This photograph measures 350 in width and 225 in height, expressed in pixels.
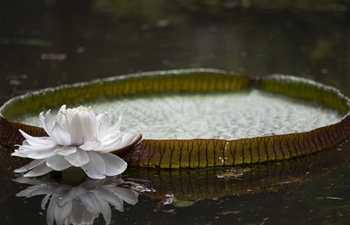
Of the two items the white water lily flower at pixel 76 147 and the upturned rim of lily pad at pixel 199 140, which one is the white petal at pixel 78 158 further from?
the upturned rim of lily pad at pixel 199 140

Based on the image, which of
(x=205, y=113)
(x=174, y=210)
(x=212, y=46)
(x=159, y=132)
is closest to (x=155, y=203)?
(x=174, y=210)

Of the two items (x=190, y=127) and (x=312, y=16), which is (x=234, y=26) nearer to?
(x=312, y=16)

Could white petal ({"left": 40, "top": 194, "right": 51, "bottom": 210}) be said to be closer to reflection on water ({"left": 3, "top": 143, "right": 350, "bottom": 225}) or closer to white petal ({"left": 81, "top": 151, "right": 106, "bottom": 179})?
reflection on water ({"left": 3, "top": 143, "right": 350, "bottom": 225})

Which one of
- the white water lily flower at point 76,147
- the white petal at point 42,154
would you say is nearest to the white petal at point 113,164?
the white water lily flower at point 76,147

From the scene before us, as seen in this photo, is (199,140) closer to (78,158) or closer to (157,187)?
(157,187)

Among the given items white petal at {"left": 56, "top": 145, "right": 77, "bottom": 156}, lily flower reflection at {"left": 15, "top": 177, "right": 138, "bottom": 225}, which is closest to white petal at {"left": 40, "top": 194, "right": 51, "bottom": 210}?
lily flower reflection at {"left": 15, "top": 177, "right": 138, "bottom": 225}

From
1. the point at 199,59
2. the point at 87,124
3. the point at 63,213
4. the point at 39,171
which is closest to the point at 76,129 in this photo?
the point at 87,124
